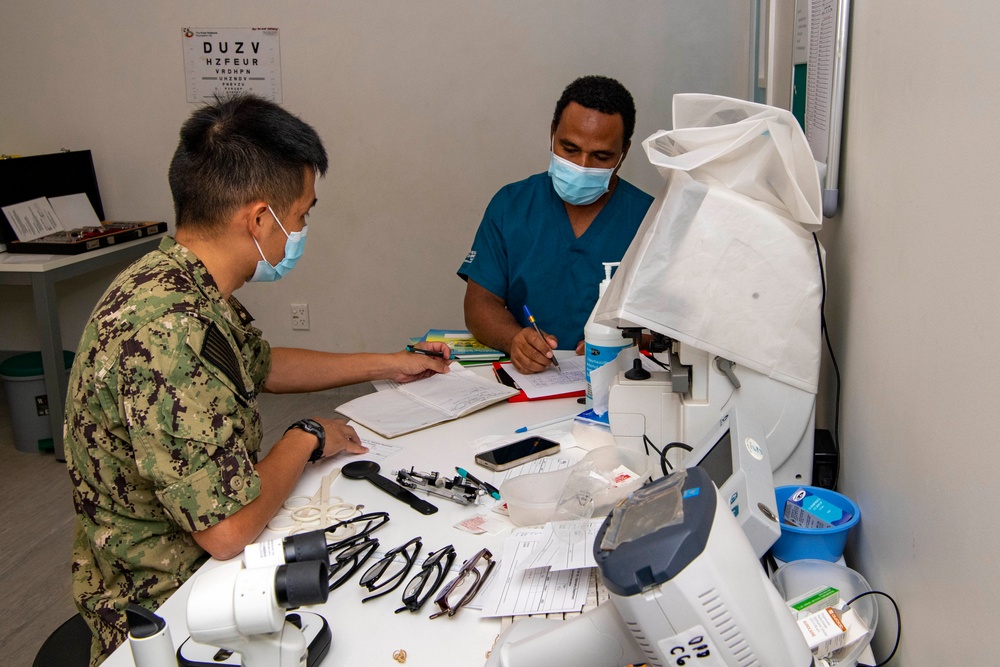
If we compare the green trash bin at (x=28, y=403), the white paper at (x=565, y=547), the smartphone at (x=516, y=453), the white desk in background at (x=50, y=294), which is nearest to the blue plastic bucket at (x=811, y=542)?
the white paper at (x=565, y=547)

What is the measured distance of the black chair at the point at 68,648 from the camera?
127 centimetres

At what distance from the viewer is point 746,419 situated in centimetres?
119

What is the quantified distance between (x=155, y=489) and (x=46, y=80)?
3107mm

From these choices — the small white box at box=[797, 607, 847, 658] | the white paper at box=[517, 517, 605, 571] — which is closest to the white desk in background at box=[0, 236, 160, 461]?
the white paper at box=[517, 517, 605, 571]

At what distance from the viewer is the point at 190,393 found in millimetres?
1176

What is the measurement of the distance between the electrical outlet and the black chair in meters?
2.45

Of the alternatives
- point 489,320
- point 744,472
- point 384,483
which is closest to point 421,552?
point 384,483

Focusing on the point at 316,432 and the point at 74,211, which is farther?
the point at 74,211

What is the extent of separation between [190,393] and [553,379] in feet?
2.95

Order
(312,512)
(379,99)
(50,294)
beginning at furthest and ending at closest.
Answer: (379,99) < (50,294) < (312,512)

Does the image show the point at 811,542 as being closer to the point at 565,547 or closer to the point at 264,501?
the point at 565,547

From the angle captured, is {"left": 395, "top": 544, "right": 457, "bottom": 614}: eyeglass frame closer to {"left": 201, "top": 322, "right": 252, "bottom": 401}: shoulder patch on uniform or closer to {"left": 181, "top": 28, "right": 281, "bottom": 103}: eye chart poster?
{"left": 201, "top": 322, "right": 252, "bottom": 401}: shoulder patch on uniform

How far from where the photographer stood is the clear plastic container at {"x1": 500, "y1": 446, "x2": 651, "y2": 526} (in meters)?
1.25

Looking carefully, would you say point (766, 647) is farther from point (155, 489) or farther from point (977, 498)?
point (155, 489)
